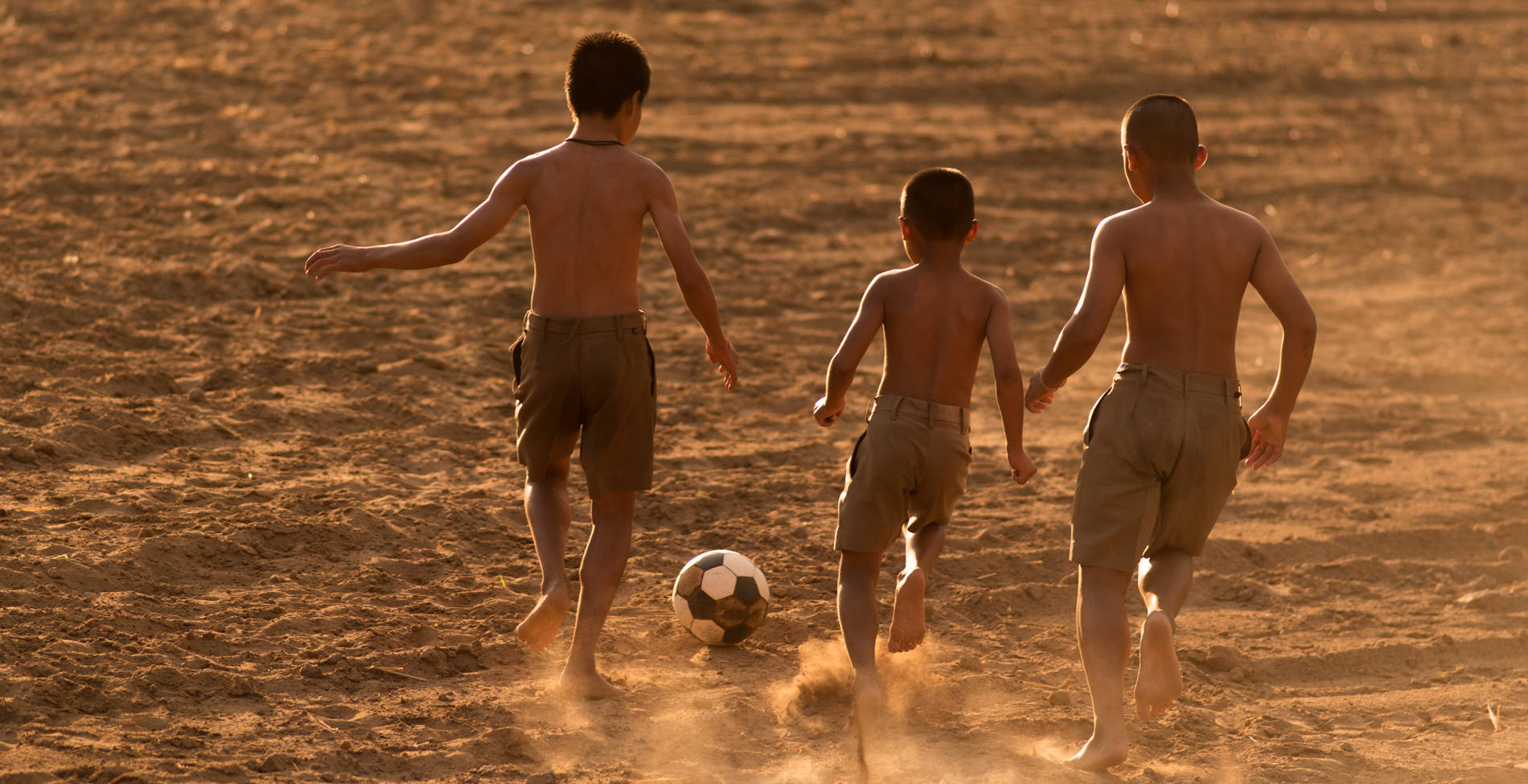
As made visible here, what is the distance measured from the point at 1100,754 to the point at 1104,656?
0.90 feet

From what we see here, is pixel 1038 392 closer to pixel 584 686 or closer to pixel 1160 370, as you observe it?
pixel 1160 370

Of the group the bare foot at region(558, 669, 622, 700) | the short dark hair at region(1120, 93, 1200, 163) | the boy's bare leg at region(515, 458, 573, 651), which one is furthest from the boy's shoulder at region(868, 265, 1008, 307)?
the bare foot at region(558, 669, 622, 700)

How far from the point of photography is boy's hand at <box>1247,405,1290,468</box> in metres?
4.05

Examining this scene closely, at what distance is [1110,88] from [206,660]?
12.2 m

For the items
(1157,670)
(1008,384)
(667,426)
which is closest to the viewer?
(1157,670)

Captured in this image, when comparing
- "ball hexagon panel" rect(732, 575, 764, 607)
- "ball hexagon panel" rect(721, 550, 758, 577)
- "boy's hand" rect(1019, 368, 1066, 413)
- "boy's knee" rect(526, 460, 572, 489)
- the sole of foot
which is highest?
"boy's hand" rect(1019, 368, 1066, 413)

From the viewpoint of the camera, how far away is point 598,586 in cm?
440

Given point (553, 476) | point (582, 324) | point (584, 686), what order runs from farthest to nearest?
point (553, 476)
point (584, 686)
point (582, 324)

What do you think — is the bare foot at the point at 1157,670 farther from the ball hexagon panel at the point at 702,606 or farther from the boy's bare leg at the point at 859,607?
the ball hexagon panel at the point at 702,606

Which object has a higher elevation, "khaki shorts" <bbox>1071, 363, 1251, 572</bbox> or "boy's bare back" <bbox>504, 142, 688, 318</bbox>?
"boy's bare back" <bbox>504, 142, 688, 318</bbox>

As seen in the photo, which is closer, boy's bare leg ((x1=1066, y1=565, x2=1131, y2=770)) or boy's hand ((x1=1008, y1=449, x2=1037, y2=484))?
boy's bare leg ((x1=1066, y1=565, x2=1131, y2=770))

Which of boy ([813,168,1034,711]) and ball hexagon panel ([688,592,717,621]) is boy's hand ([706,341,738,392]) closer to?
boy ([813,168,1034,711])

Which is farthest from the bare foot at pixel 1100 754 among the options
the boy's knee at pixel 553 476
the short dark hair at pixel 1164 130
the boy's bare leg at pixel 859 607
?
the boy's knee at pixel 553 476

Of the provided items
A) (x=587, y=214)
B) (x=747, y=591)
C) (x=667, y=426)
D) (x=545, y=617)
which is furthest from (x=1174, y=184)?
(x=667, y=426)
